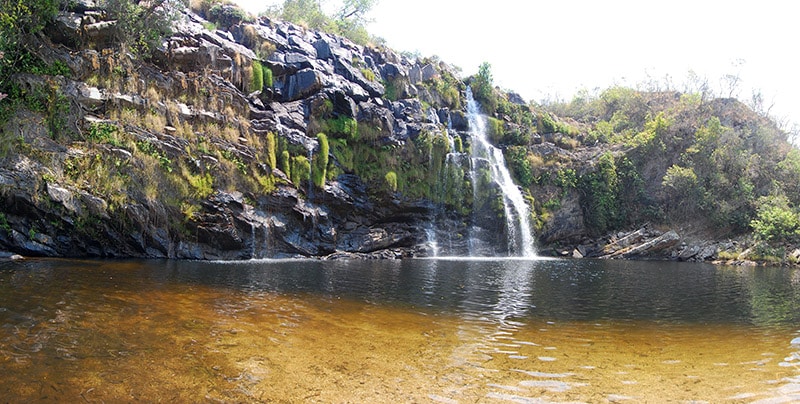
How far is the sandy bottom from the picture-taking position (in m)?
5.27

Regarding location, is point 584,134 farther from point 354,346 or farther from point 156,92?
point 354,346

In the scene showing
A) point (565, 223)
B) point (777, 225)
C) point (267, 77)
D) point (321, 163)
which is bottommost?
point (565, 223)

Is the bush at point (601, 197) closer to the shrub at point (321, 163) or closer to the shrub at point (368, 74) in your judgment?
the shrub at point (368, 74)

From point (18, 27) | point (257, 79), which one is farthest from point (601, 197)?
point (18, 27)

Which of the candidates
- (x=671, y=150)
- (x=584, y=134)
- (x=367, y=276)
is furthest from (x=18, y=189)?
(x=671, y=150)

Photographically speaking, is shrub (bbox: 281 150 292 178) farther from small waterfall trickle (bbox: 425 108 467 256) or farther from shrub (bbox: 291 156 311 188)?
small waterfall trickle (bbox: 425 108 467 256)

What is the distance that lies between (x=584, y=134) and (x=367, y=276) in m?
37.2

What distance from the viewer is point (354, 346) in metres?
7.43

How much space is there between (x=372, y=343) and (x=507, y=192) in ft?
101

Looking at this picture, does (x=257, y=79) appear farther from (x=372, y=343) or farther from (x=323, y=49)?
(x=372, y=343)

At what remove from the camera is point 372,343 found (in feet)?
25.1

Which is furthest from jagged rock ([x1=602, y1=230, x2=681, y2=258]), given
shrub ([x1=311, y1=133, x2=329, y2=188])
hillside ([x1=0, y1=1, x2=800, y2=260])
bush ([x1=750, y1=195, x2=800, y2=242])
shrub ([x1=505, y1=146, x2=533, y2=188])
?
shrub ([x1=311, y1=133, x2=329, y2=188])

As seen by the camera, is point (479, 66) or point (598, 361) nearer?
point (598, 361)

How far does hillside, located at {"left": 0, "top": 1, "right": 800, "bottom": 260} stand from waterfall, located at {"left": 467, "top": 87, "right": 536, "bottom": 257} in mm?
737
